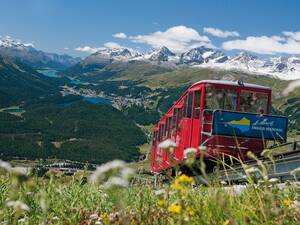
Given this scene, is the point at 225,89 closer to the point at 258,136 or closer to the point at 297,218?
the point at 258,136

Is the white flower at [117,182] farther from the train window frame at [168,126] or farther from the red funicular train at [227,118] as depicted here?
the train window frame at [168,126]

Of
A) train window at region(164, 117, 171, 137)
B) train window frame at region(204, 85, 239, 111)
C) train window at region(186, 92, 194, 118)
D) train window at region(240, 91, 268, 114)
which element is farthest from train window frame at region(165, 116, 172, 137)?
train window at region(240, 91, 268, 114)

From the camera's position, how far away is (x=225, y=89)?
744 inches

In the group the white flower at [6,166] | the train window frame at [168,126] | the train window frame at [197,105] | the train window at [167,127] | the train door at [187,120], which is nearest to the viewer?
the white flower at [6,166]

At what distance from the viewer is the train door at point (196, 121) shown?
1783cm

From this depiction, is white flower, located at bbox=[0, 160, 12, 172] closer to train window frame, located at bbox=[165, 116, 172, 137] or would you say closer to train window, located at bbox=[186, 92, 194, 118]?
train window, located at bbox=[186, 92, 194, 118]

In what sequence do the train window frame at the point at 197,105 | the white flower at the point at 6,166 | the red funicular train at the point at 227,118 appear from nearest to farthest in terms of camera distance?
the white flower at the point at 6,166 < the red funicular train at the point at 227,118 < the train window frame at the point at 197,105

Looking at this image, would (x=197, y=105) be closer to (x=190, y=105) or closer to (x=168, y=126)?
(x=190, y=105)

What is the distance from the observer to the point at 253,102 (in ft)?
63.9

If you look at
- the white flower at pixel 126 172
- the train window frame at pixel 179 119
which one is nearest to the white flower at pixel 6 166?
the white flower at pixel 126 172

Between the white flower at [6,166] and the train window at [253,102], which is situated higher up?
the white flower at [6,166]

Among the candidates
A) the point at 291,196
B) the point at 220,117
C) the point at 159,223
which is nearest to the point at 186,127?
the point at 220,117

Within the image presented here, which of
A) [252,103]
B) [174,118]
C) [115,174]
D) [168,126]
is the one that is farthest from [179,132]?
[115,174]

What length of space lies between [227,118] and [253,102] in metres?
2.31
